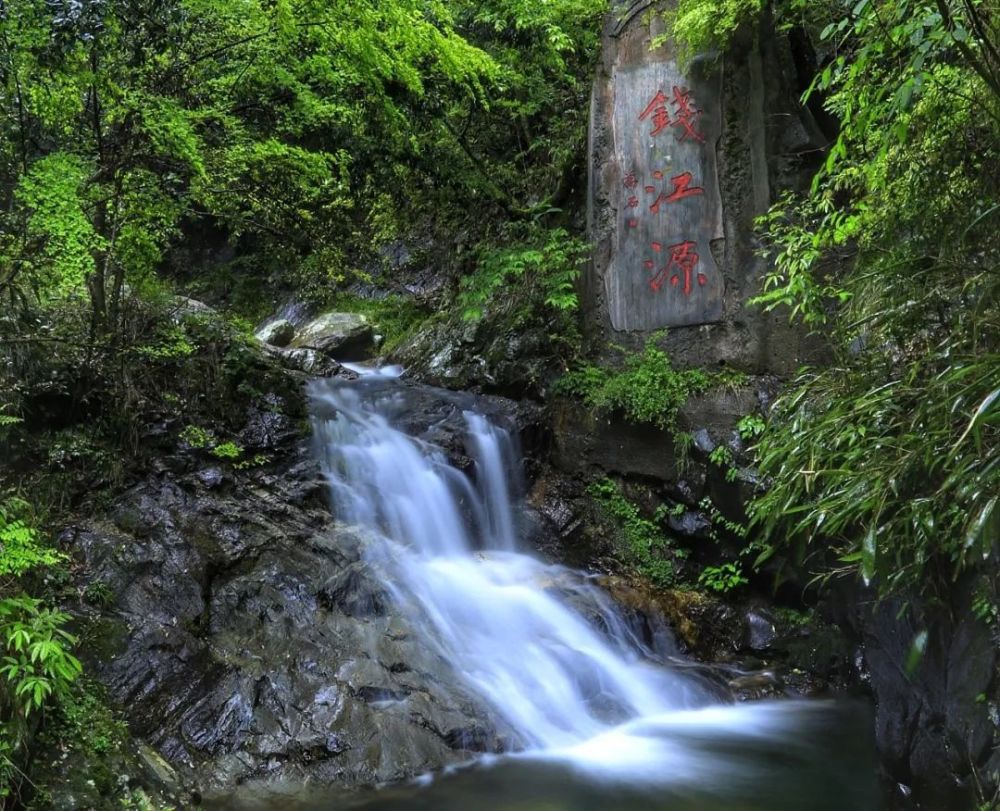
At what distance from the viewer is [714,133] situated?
25.6 ft

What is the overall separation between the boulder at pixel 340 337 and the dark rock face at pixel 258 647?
19.1ft

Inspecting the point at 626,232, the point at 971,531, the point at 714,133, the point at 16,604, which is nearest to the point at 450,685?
the point at 16,604

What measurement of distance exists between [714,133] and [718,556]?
4.53 meters

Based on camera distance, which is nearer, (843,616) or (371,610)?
(371,610)

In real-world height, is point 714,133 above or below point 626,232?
above

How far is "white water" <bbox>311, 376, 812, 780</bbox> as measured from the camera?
5.56 m

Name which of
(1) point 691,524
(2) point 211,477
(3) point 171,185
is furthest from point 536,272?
(2) point 211,477

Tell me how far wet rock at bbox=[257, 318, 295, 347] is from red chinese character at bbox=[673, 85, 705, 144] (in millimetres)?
8091

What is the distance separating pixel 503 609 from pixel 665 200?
4.75 m

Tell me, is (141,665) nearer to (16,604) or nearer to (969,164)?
(16,604)

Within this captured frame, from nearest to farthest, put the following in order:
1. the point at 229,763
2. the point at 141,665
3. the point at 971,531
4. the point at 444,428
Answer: the point at 971,531 → the point at 229,763 → the point at 141,665 → the point at 444,428

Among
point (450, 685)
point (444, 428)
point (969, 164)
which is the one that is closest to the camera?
point (969, 164)

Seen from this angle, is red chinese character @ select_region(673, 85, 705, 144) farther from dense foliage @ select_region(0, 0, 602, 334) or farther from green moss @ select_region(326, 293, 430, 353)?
green moss @ select_region(326, 293, 430, 353)

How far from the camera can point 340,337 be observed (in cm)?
1259
